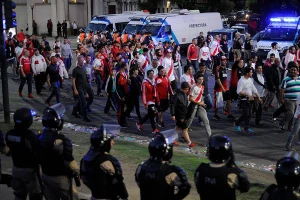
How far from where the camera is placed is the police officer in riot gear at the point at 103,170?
19.4ft

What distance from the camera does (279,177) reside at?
4789 mm

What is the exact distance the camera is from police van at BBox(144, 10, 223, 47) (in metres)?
32.2

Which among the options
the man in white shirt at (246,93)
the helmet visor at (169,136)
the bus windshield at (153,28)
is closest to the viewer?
the helmet visor at (169,136)

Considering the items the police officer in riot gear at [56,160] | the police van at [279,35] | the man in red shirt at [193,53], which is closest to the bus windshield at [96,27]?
the police van at [279,35]

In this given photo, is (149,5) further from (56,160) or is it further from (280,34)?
(56,160)

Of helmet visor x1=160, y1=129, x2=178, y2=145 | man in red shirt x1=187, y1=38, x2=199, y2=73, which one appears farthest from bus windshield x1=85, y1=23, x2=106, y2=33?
helmet visor x1=160, y1=129, x2=178, y2=145

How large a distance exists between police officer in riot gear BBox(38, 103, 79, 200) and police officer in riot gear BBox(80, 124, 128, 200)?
47 centimetres

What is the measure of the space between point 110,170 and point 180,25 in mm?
28254

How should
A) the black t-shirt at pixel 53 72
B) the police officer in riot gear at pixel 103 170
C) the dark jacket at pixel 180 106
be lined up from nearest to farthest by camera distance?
the police officer in riot gear at pixel 103 170 < the dark jacket at pixel 180 106 < the black t-shirt at pixel 53 72

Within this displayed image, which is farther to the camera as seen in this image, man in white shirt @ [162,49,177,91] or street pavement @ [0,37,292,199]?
man in white shirt @ [162,49,177,91]

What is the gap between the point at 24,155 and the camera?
22.3 ft

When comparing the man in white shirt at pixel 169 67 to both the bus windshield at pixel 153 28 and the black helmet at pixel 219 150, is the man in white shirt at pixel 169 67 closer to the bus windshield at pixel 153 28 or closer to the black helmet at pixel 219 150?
the black helmet at pixel 219 150

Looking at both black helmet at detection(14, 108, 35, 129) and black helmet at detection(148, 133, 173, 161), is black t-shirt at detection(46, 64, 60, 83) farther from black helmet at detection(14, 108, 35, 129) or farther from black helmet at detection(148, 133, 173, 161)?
black helmet at detection(148, 133, 173, 161)

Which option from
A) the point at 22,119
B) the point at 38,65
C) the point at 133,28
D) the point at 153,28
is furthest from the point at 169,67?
the point at 133,28
